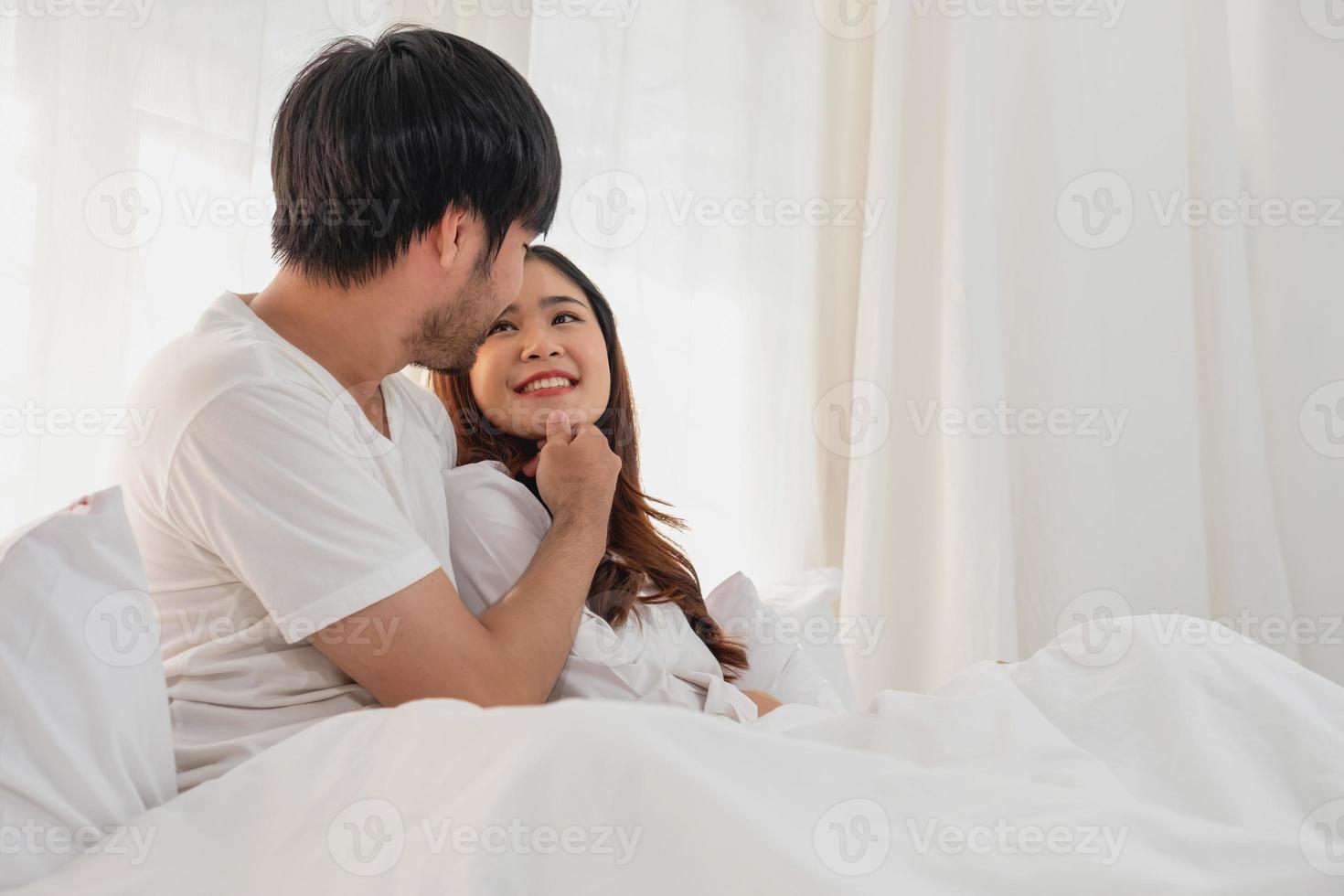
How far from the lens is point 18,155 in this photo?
1265 millimetres

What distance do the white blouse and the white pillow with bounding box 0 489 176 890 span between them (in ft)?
1.52

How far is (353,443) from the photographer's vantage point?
1.04 metres

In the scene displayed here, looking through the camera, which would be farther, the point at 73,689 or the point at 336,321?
the point at 336,321

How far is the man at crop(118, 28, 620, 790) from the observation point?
0.94m

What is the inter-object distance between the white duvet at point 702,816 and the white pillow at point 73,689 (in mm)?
41

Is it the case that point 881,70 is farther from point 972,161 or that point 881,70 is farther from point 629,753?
point 629,753

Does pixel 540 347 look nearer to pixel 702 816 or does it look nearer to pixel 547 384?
pixel 547 384

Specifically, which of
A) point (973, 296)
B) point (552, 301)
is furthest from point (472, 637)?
point (973, 296)

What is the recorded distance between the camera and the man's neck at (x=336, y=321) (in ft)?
3.68

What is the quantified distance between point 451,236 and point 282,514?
1.22 feet

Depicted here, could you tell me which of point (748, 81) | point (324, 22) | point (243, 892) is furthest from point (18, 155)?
point (748, 81)

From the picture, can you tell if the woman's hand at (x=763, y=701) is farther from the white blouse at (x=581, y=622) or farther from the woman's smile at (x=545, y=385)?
the woman's smile at (x=545, y=385)

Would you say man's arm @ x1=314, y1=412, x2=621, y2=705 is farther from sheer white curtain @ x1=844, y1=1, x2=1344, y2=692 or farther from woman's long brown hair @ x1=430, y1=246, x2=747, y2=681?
sheer white curtain @ x1=844, y1=1, x2=1344, y2=692

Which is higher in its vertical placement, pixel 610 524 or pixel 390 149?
pixel 390 149
